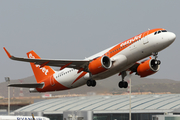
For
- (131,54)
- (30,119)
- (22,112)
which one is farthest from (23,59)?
(22,112)

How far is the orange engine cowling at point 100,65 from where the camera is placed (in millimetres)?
37469

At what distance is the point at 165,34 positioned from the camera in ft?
117

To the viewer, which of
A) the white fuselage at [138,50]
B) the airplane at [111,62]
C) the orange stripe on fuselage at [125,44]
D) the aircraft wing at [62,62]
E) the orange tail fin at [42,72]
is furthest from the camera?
the orange tail fin at [42,72]

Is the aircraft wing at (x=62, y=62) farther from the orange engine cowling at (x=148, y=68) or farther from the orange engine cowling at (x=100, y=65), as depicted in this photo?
the orange engine cowling at (x=148, y=68)

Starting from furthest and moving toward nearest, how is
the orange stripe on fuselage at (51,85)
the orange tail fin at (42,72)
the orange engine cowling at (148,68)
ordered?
the orange tail fin at (42,72)
the orange stripe on fuselage at (51,85)
the orange engine cowling at (148,68)

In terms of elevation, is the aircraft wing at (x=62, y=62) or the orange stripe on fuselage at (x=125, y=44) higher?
the orange stripe on fuselage at (x=125, y=44)

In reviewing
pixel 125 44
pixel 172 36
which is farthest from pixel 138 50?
pixel 172 36

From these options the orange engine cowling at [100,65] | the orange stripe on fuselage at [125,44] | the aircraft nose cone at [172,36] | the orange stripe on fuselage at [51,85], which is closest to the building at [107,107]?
the orange stripe on fuselage at [51,85]

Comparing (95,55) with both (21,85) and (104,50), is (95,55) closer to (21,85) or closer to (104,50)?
(104,50)

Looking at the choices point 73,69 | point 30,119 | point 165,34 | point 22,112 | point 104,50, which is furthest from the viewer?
point 22,112

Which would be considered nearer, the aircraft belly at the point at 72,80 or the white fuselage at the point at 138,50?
the white fuselage at the point at 138,50

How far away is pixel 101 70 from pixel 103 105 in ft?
127

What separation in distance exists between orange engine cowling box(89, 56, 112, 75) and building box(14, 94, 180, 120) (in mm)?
25286

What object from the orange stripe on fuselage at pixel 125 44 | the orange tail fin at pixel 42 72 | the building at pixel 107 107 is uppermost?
the orange stripe on fuselage at pixel 125 44
